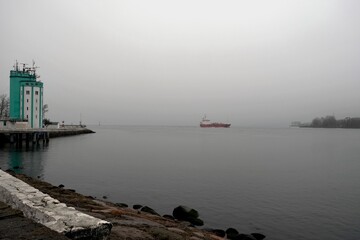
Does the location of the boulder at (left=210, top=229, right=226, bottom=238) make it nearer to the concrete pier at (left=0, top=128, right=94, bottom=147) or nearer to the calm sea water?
the calm sea water

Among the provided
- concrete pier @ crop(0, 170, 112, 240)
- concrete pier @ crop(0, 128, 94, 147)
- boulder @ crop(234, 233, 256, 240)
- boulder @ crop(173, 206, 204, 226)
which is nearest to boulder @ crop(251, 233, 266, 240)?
boulder @ crop(234, 233, 256, 240)

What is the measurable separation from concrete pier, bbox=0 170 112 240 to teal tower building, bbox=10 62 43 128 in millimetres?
54544

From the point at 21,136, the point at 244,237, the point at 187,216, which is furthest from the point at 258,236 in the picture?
the point at 21,136

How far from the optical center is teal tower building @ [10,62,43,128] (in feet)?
185

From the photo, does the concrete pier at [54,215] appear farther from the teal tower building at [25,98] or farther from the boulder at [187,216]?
the teal tower building at [25,98]

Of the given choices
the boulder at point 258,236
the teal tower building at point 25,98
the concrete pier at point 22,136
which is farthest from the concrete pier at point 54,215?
the teal tower building at point 25,98

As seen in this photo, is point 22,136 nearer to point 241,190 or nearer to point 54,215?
point 241,190

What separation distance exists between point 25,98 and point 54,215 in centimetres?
5821

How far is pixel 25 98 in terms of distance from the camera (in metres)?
56.5

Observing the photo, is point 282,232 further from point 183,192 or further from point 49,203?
point 49,203

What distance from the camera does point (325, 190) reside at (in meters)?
20.6

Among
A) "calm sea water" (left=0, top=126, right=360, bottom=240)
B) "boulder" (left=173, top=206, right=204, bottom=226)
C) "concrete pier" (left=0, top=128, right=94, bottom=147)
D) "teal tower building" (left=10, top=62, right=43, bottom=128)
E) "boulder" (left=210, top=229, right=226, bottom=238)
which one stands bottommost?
"calm sea water" (left=0, top=126, right=360, bottom=240)

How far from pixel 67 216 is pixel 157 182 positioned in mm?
16793

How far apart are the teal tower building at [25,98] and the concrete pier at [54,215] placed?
54.5 metres
